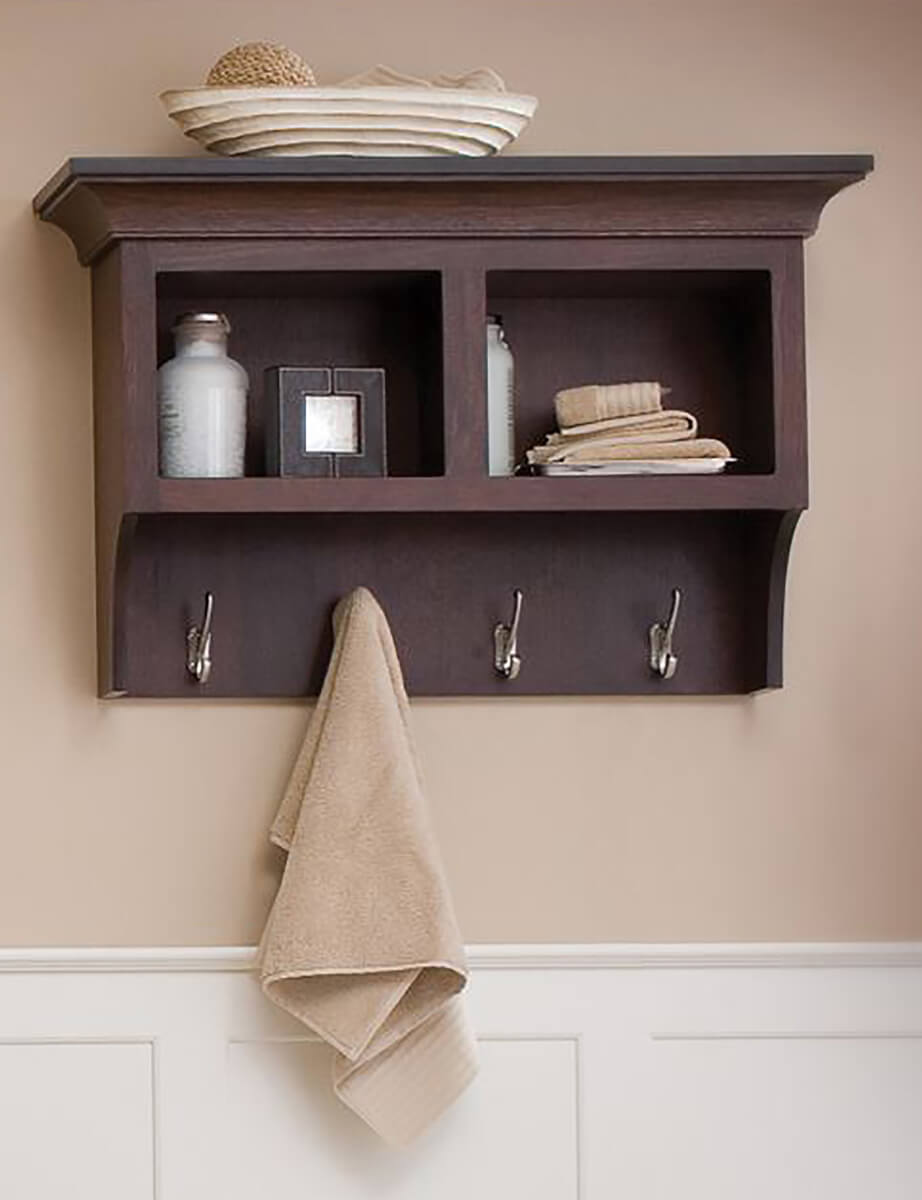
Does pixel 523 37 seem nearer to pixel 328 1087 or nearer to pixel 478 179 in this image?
pixel 478 179

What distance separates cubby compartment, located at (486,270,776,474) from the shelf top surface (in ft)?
0.71

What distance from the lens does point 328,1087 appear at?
2309 mm

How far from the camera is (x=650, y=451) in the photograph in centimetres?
218

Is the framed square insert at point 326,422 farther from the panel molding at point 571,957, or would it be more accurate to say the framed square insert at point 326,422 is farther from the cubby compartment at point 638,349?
the panel molding at point 571,957

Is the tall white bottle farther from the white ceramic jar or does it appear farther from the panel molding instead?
the panel molding

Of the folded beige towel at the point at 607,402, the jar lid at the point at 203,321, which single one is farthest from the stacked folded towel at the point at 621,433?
the jar lid at the point at 203,321

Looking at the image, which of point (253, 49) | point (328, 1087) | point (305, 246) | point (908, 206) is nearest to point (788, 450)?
point (908, 206)

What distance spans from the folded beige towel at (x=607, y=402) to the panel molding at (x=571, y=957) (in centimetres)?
58

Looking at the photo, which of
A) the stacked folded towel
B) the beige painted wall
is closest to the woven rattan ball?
the beige painted wall

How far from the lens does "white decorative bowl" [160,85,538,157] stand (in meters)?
2.11

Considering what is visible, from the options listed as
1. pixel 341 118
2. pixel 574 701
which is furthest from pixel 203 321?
pixel 574 701

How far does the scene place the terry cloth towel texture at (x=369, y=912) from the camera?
219cm

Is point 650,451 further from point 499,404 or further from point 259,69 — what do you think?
point 259,69

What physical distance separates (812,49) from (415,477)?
67 cm
